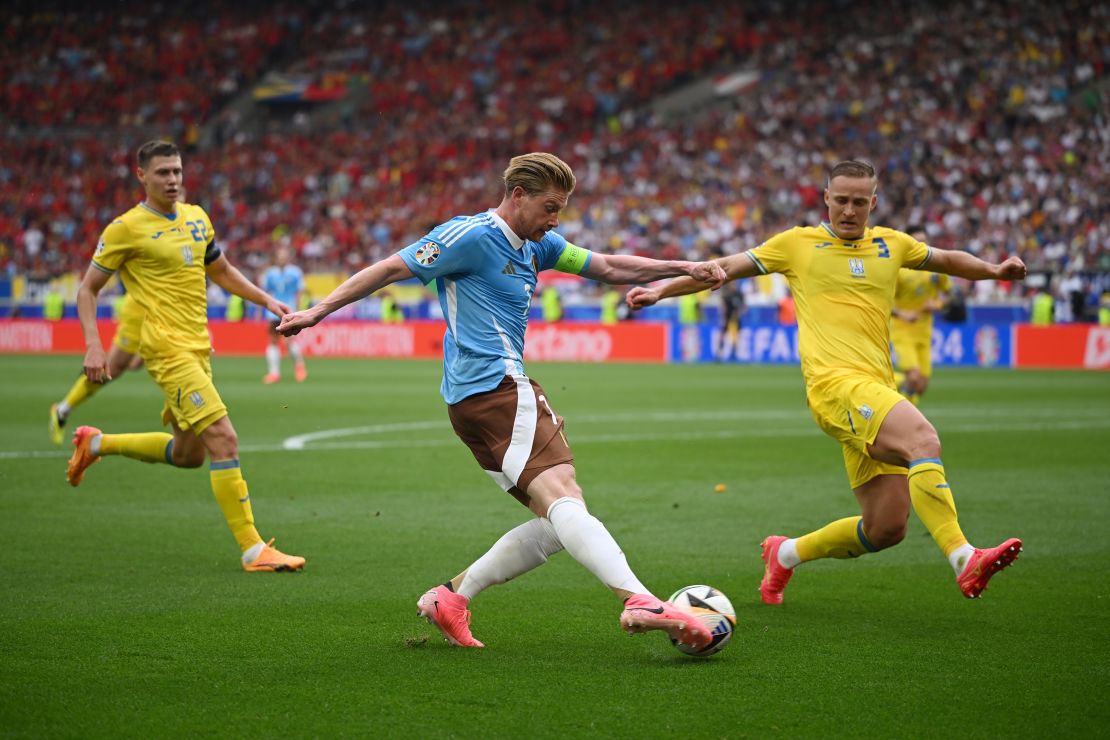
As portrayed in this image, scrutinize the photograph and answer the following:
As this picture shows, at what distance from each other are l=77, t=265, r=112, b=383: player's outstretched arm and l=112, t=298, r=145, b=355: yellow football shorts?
1.27m

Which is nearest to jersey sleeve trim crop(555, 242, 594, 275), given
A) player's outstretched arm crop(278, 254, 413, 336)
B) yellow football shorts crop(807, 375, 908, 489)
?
player's outstretched arm crop(278, 254, 413, 336)

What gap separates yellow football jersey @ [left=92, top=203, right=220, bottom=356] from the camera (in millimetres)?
7820

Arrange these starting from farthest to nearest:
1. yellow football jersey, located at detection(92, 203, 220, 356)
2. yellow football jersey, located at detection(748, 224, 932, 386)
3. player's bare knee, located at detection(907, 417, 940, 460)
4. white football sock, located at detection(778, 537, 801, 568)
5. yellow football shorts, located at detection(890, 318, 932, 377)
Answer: yellow football shorts, located at detection(890, 318, 932, 377)
yellow football jersey, located at detection(92, 203, 220, 356)
white football sock, located at detection(778, 537, 801, 568)
yellow football jersey, located at detection(748, 224, 932, 386)
player's bare knee, located at detection(907, 417, 940, 460)

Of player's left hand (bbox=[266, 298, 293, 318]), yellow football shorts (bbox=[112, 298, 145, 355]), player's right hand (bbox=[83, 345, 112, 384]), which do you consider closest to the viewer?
player's left hand (bbox=[266, 298, 293, 318])

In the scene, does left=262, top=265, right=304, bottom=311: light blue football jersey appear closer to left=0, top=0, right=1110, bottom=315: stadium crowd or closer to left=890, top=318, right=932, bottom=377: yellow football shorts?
left=890, top=318, right=932, bottom=377: yellow football shorts

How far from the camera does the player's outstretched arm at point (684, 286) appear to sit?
20.2 feet

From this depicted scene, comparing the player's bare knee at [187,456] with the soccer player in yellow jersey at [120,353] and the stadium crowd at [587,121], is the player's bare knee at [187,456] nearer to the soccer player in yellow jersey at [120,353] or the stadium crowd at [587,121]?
the soccer player in yellow jersey at [120,353]

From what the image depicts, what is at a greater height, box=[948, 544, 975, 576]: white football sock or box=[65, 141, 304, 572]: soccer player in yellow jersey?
box=[65, 141, 304, 572]: soccer player in yellow jersey

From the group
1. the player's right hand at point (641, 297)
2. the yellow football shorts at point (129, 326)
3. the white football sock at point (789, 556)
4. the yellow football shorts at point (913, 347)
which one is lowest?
the white football sock at point (789, 556)

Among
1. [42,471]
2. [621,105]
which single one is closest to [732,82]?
[621,105]

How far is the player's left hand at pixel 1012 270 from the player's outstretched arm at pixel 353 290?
9.96ft

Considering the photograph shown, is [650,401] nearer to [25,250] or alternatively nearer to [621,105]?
Answer: [621,105]

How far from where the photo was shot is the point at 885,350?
6.55m

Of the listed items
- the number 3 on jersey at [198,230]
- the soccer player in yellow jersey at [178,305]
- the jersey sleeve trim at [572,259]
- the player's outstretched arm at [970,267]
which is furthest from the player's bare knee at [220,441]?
the player's outstretched arm at [970,267]
